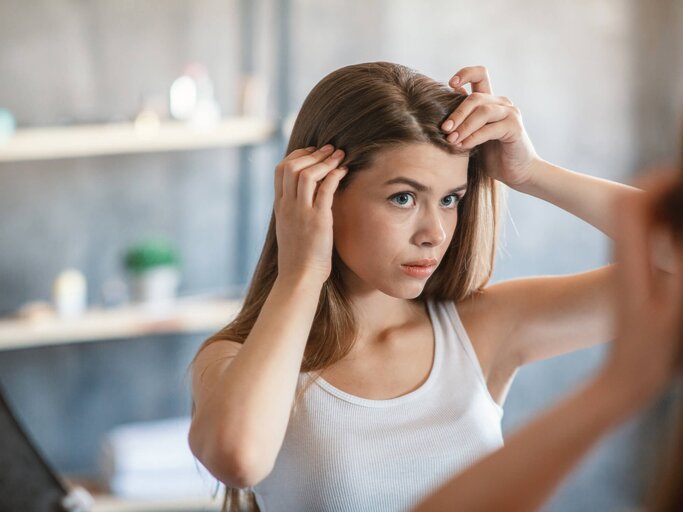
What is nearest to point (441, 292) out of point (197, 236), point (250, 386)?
point (250, 386)

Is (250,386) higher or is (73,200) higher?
(250,386)

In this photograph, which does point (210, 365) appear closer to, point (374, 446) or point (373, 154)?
point (374, 446)

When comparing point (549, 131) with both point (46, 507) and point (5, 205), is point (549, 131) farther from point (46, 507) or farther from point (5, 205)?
point (46, 507)

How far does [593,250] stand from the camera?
144 inches

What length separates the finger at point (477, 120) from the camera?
1.38m

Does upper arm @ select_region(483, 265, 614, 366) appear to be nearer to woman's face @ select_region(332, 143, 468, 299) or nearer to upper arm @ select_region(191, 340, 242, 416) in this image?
woman's face @ select_region(332, 143, 468, 299)

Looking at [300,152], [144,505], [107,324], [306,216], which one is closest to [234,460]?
[306,216]

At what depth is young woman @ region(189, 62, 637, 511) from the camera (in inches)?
50.7

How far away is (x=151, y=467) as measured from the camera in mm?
2916

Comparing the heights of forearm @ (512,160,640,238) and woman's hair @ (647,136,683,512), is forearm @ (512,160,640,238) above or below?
below

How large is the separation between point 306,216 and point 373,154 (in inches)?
5.4

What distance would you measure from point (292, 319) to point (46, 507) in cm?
149

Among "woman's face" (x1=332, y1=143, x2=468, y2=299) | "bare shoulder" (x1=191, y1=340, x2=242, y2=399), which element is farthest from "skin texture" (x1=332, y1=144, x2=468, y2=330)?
"bare shoulder" (x1=191, y1=340, x2=242, y2=399)

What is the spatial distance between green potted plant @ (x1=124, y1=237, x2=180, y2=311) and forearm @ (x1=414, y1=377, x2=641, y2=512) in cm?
235
